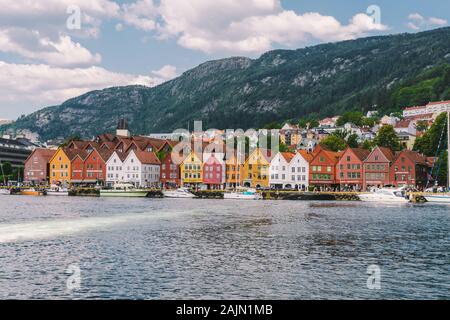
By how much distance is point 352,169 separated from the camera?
437 feet

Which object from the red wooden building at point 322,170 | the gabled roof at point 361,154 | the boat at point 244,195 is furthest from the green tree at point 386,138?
the boat at point 244,195

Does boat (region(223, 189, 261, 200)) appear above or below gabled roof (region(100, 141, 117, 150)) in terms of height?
below

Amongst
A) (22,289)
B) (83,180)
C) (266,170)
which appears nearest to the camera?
(22,289)

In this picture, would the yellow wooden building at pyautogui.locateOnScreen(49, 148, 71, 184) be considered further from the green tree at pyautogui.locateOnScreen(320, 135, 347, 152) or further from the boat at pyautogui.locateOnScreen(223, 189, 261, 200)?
the green tree at pyautogui.locateOnScreen(320, 135, 347, 152)

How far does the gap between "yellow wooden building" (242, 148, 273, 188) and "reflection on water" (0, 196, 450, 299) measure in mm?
86165

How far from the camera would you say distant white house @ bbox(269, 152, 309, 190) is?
139 metres

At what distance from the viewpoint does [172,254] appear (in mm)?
36625

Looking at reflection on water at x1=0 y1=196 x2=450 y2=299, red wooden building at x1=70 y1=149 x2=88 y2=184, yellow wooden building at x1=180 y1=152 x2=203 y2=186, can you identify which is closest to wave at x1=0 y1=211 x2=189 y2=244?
reflection on water at x1=0 y1=196 x2=450 y2=299

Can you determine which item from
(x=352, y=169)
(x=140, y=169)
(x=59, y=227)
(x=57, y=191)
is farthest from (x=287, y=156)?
(x=59, y=227)

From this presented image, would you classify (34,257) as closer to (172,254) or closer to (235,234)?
(172,254)

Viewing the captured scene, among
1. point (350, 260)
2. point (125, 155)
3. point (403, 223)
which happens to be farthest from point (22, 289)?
point (125, 155)

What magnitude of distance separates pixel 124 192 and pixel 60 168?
4036 cm

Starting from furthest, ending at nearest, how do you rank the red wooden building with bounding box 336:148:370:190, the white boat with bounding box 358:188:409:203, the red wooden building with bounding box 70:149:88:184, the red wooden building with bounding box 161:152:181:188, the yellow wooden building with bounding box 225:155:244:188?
1. the red wooden building with bounding box 70:149:88:184
2. the red wooden building with bounding box 161:152:181:188
3. the yellow wooden building with bounding box 225:155:244:188
4. the red wooden building with bounding box 336:148:370:190
5. the white boat with bounding box 358:188:409:203
